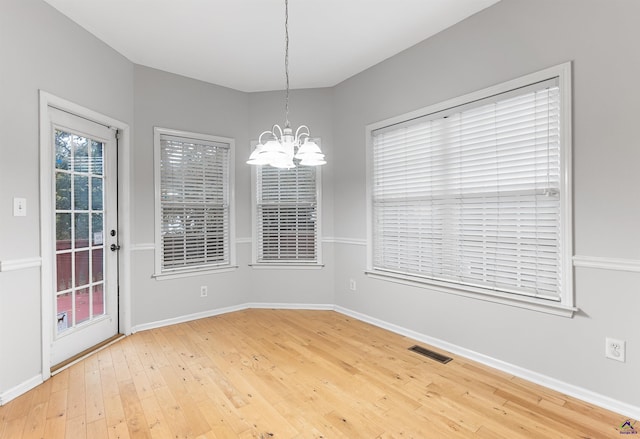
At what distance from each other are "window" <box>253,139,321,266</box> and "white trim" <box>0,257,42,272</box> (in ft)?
7.40

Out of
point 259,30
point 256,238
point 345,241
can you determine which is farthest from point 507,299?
point 259,30

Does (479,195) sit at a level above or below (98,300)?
above

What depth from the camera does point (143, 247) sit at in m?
3.53

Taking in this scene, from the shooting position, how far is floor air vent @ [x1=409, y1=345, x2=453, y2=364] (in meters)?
2.74

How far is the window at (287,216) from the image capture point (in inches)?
165

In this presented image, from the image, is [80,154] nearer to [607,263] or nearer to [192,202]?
[192,202]

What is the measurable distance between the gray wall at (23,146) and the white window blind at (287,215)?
2.21 meters

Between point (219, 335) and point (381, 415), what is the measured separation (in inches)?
76.6

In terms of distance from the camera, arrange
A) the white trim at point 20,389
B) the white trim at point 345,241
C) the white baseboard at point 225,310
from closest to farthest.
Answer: the white trim at point 20,389, the white baseboard at point 225,310, the white trim at point 345,241

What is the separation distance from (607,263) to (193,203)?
385cm

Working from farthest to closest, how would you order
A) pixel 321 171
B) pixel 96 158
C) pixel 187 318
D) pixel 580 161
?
pixel 321 171 → pixel 187 318 → pixel 96 158 → pixel 580 161

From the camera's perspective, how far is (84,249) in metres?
2.96

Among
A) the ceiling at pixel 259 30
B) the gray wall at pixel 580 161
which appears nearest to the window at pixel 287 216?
the ceiling at pixel 259 30

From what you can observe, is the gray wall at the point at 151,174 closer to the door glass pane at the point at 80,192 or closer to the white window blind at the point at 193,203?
the white window blind at the point at 193,203
